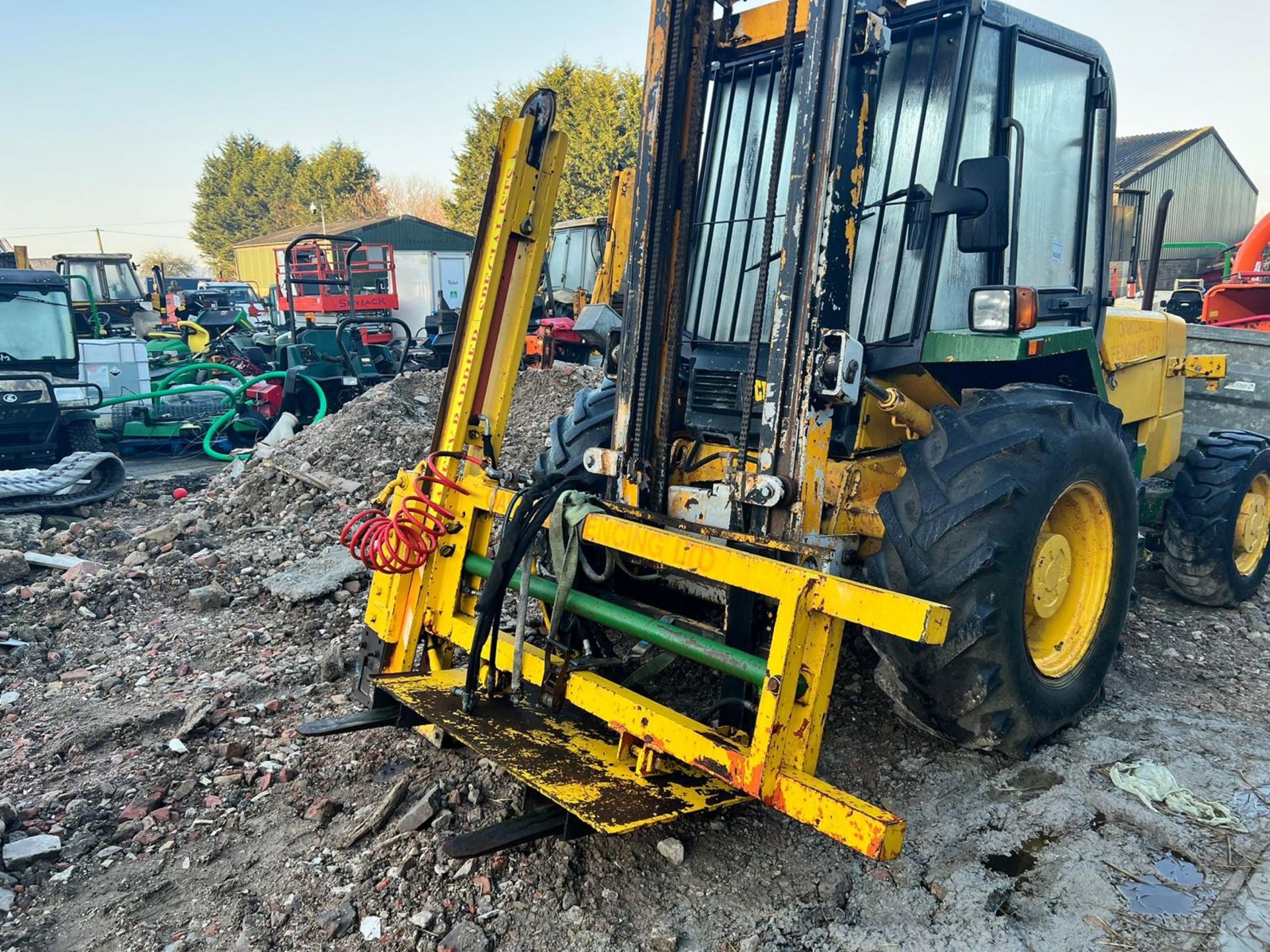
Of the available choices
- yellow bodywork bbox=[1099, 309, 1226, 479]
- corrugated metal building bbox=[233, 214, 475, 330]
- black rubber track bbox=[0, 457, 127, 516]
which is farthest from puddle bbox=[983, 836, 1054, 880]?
corrugated metal building bbox=[233, 214, 475, 330]

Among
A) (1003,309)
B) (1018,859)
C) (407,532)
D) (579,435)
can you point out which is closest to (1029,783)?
(1018,859)

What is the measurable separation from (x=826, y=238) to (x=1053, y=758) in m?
1.97

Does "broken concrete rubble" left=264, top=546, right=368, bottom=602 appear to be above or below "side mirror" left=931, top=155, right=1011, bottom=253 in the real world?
below

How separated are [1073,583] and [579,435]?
2011 mm

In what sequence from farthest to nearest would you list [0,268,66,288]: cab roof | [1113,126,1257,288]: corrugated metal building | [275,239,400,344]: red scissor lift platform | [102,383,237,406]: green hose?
[1113,126,1257,288]: corrugated metal building, [275,239,400,344]: red scissor lift platform, [102,383,237,406]: green hose, [0,268,66,288]: cab roof

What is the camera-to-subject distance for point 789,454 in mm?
2883

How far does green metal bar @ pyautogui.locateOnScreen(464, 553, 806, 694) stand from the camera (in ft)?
8.48

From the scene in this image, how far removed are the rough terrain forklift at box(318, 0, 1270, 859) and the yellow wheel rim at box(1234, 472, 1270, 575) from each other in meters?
1.84

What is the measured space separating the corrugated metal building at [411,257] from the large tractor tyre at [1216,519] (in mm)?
12882

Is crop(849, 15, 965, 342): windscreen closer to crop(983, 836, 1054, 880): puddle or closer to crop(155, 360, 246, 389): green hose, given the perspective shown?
crop(983, 836, 1054, 880): puddle

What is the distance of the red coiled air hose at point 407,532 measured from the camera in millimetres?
3211

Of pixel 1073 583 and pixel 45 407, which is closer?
pixel 1073 583

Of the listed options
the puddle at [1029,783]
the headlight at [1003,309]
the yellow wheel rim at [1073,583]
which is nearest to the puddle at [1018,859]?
the puddle at [1029,783]

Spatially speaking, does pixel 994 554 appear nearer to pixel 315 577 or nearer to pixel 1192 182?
pixel 315 577
